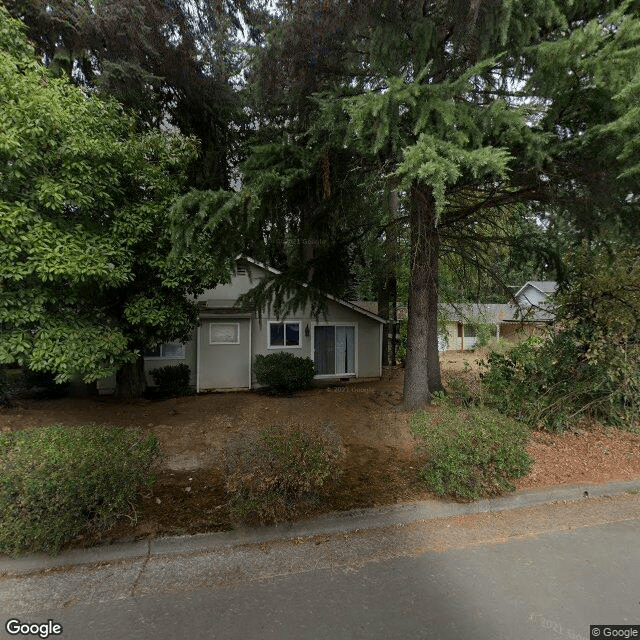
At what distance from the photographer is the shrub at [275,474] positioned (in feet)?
11.0

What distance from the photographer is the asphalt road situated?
2398 millimetres

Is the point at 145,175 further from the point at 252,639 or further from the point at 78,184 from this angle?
the point at 252,639

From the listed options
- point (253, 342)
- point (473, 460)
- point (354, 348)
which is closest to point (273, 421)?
point (473, 460)

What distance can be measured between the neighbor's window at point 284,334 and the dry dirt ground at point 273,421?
113 inches

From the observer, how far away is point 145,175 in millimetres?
5977

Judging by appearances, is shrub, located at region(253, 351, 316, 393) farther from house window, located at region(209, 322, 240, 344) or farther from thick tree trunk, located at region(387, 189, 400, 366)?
thick tree trunk, located at region(387, 189, 400, 366)

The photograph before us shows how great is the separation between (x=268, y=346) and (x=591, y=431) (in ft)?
27.9

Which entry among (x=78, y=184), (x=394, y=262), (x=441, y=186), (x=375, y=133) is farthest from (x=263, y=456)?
(x=394, y=262)

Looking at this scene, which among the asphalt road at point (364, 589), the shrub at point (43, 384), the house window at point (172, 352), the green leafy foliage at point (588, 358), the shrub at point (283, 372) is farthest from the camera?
the house window at point (172, 352)

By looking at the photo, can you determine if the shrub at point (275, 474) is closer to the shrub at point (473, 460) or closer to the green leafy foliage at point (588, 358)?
the shrub at point (473, 460)

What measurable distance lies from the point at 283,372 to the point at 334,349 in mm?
2632

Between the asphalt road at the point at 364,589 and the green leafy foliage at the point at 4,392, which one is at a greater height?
the green leafy foliage at the point at 4,392

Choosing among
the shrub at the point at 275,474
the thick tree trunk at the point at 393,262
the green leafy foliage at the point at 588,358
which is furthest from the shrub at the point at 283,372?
the shrub at the point at 275,474

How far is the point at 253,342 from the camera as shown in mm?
11836
